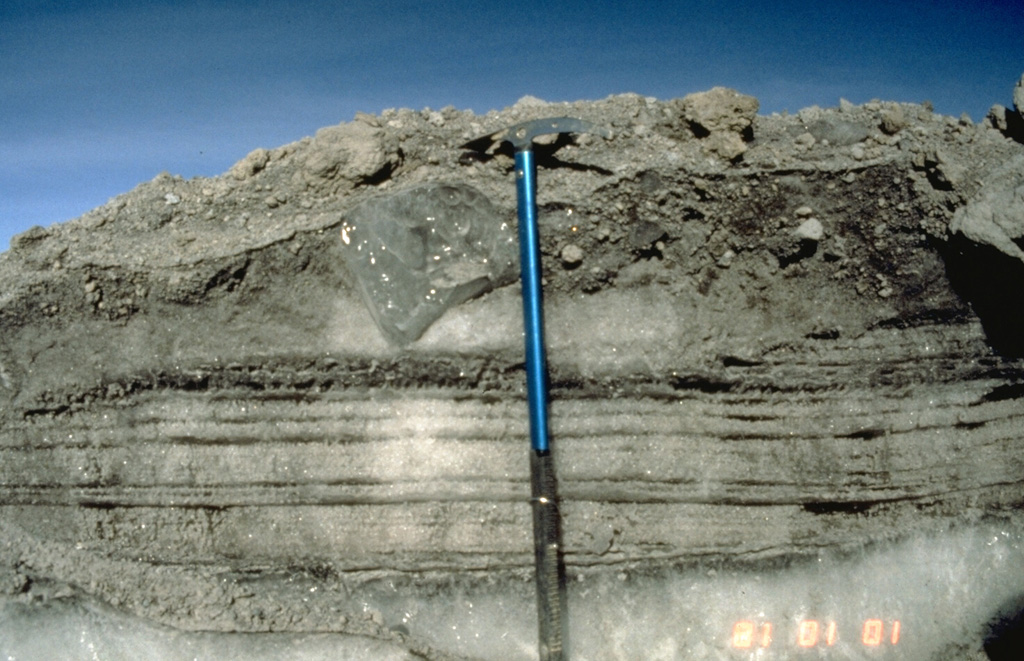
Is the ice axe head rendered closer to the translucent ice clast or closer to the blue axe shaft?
the blue axe shaft

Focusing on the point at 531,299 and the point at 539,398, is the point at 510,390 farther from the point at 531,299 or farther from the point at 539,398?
the point at 531,299

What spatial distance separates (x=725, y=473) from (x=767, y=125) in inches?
33.7

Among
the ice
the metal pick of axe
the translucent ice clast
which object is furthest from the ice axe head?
the ice

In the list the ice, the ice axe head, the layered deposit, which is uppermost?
the ice axe head

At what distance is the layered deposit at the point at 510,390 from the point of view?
1.90 meters

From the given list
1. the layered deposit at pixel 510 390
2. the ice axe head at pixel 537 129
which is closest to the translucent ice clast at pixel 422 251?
the layered deposit at pixel 510 390

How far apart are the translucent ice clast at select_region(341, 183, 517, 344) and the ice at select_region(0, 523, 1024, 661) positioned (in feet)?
2.12

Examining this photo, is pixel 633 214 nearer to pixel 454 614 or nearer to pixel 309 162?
pixel 309 162

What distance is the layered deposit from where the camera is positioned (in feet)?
6.23

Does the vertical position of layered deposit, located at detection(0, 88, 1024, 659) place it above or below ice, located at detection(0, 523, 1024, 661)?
above

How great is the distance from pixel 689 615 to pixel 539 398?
2.02 ft

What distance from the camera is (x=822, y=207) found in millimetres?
1947

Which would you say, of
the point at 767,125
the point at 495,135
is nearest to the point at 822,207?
the point at 767,125

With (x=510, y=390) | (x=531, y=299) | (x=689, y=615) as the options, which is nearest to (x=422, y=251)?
(x=531, y=299)
